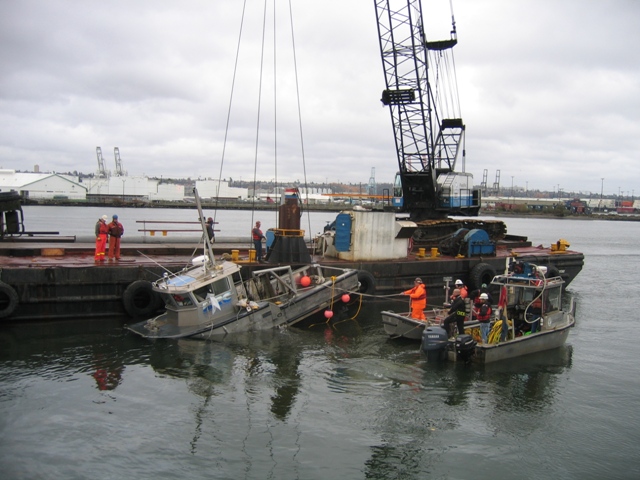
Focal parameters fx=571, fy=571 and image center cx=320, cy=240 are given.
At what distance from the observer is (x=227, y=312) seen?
50.0 feet

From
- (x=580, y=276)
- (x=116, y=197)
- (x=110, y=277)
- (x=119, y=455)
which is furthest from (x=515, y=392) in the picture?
(x=116, y=197)

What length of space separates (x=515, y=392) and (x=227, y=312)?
292 inches

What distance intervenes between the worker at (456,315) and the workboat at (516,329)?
26 centimetres

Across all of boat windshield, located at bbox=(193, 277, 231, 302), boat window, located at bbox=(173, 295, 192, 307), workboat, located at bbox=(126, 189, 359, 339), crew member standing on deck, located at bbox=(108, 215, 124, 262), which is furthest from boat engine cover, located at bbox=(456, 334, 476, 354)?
crew member standing on deck, located at bbox=(108, 215, 124, 262)

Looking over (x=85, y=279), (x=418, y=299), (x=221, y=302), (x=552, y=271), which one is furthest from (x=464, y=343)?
(x=552, y=271)

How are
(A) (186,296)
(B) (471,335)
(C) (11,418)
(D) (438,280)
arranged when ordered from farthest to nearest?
1. (D) (438,280)
2. (A) (186,296)
3. (B) (471,335)
4. (C) (11,418)

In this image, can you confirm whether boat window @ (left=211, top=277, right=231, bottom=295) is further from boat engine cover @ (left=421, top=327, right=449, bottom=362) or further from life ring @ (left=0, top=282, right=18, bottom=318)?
life ring @ (left=0, top=282, right=18, bottom=318)

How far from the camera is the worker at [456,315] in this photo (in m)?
13.6

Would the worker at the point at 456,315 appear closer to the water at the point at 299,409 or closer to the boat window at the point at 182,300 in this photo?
the water at the point at 299,409

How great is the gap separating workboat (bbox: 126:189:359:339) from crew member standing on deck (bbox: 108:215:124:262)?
2.73 m

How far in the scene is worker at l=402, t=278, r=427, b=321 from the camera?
15086mm

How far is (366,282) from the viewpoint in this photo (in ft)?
64.7

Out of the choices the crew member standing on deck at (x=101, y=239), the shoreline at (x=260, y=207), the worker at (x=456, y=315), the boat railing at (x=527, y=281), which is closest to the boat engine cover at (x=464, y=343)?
the worker at (x=456, y=315)

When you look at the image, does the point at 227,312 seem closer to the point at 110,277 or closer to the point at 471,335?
the point at 110,277
